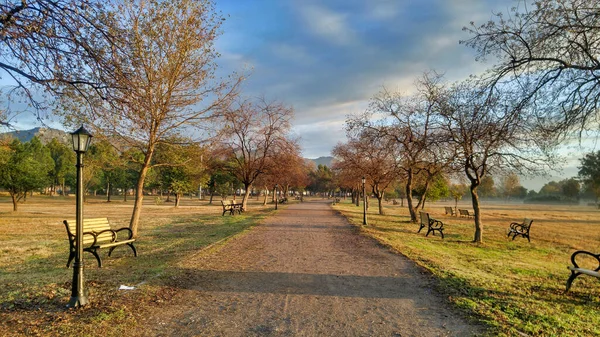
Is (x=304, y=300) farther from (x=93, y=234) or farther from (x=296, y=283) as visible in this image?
(x=93, y=234)

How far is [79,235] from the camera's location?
5426 millimetres

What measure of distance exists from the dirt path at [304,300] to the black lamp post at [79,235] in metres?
1.24

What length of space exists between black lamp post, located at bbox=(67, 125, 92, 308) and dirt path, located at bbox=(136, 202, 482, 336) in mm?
1241

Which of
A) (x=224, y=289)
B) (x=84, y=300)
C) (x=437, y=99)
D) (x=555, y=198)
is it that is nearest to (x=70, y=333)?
(x=84, y=300)

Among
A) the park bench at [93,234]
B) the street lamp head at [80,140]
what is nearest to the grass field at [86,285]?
the park bench at [93,234]

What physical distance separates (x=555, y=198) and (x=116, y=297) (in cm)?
15342

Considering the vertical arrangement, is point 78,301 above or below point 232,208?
above

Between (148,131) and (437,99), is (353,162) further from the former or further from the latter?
(148,131)

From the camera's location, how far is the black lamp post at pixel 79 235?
5082mm

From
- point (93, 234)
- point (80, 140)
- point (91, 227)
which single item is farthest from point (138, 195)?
point (80, 140)

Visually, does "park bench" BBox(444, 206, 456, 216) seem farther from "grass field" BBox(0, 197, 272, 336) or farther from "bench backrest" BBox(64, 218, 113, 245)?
"bench backrest" BBox(64, 218, 113, 245)

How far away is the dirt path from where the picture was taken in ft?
14.5

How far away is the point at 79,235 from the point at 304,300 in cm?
360

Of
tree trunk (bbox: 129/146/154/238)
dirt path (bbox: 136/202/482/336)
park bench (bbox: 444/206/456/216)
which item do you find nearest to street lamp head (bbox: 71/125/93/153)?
dirt path (bbox: 136/202/482/336)
